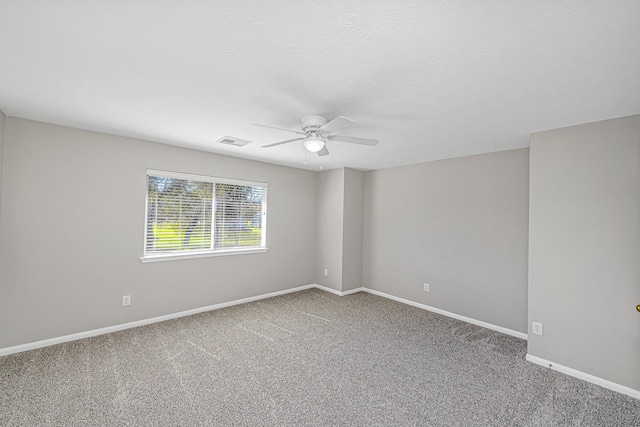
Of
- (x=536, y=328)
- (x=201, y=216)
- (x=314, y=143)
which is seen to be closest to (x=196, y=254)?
(x=201, y=216)

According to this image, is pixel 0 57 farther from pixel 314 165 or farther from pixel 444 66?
pixel 314 165

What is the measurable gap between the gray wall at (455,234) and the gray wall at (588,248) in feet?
2.31

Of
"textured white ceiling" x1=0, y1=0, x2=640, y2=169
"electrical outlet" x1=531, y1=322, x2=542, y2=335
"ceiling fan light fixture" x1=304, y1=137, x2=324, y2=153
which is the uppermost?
"textured white ceiling" x1=0, y1=0, x2=640, y2=169

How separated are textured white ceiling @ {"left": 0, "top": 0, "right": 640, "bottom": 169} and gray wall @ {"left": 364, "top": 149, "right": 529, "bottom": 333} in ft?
3.69

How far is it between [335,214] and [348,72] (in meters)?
3.50

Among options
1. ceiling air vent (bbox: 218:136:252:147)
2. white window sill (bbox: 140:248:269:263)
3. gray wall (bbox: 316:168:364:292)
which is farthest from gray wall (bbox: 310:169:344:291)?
ceiling air vent (bbox: 218:136:252:147)

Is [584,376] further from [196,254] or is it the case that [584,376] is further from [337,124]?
[196,254]

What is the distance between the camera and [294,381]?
7.95 feet

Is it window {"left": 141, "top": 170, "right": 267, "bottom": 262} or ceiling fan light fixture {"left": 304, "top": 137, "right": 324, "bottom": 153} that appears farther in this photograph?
window {"left": 141, "top": 170, "right": 267, "bottom": 262}

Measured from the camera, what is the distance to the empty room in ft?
4.86

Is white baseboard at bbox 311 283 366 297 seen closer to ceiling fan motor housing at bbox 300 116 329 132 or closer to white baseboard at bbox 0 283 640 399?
white baseboard at bbox 0 283 640 399

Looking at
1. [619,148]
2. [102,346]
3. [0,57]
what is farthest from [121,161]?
[619,148]

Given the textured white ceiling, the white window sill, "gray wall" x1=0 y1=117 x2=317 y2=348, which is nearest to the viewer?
the textured white ceiling

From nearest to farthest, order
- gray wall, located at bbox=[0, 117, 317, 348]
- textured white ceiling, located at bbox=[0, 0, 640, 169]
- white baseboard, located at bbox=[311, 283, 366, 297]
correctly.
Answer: textured white ceiling, located at bbox=[0, 0, 640, 169] < gray wall, located at bbox=[0, 117, 317, 348] < white baseboard, located at bbox=[311, 283, 366, 297]
